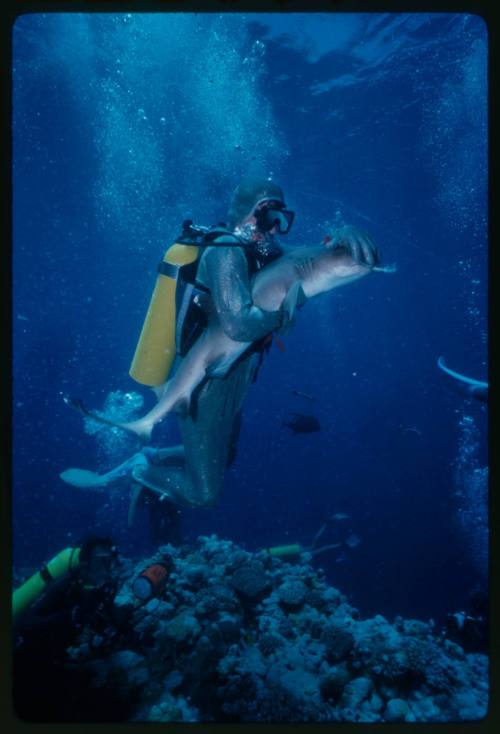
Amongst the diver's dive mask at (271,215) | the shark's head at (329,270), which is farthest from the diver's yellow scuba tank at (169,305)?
the shark's head at (329,270)

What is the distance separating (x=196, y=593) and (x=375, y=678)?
6.43ft

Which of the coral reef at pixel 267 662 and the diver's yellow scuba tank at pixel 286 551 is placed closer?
the coral reef at pixel 267 662

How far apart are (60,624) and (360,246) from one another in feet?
11.9

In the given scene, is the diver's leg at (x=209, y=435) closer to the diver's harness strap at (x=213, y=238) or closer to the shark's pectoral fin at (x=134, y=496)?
the shark's pectoral fin at (x=134, y=496)

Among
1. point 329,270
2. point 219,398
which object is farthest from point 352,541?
point 329,270

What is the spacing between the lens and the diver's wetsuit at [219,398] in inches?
122

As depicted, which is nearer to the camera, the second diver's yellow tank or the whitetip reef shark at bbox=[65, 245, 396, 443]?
the whitetip reef shark at bbox=[65, 245, 396, 443]

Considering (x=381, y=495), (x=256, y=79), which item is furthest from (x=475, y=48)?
(x=381, y=495)

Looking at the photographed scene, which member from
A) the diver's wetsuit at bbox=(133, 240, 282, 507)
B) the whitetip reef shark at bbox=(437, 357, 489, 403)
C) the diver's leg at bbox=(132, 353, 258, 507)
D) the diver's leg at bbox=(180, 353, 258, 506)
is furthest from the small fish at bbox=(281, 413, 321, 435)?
the diver's leg at bbox=(180, 353, 258, 506)

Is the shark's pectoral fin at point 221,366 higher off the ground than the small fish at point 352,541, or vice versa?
the shark's pectoral fin at point 221,366

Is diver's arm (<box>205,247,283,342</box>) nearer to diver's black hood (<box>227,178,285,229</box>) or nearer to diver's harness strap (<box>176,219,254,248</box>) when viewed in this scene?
diver's harness strap (<box>176,219,254,248</box>)

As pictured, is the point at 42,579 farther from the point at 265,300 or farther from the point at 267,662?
the point at 265,300

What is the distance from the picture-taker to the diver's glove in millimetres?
2844

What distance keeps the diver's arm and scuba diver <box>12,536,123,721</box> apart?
93.0 inches
